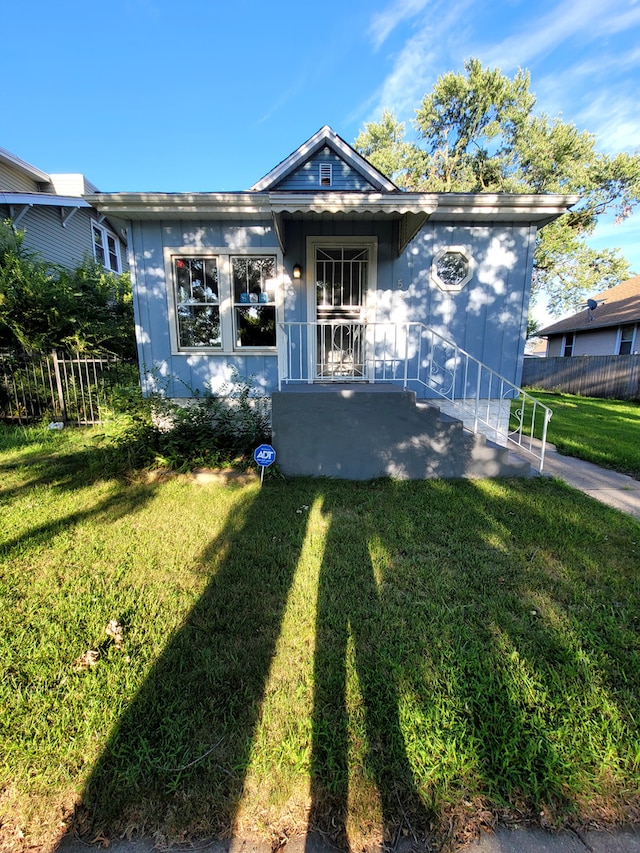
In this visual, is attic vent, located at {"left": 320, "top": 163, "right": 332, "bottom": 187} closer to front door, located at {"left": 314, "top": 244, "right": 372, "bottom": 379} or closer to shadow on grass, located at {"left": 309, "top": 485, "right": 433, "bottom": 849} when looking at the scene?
front door, located at {"left": 314, "top": 244, "right": 372, "bottom": 379}

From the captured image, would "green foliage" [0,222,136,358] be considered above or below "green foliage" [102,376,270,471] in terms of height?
above

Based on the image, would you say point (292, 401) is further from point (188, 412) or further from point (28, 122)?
point (28, 122)

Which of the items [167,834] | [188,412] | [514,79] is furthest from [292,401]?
[514,79]

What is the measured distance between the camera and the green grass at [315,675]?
53.1 inches

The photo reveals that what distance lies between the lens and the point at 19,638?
2100 mm

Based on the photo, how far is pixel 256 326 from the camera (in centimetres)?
621

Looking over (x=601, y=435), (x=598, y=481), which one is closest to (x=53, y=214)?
(x=598, y=481)

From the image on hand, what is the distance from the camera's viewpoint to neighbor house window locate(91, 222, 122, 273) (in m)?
14.3

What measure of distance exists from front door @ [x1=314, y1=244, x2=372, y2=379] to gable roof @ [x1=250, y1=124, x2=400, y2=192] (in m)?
1.61

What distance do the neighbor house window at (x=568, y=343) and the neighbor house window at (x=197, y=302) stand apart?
68.1 ft

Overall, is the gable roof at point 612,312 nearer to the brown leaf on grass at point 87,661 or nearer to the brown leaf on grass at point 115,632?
the brown leaf on grass at point 115,632

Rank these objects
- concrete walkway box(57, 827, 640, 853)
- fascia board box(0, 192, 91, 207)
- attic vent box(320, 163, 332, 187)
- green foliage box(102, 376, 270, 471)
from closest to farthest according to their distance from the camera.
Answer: concrete walkway box(57, 827, 640, 853), green foliage box(102, 376, 270, 471), attic vent box(320, 163, 332, 187), fascia board box(0, 192, 91, 207)

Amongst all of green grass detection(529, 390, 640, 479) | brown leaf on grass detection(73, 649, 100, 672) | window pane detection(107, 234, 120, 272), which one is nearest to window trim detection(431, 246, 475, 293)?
green grass detection(529, 390, 640, 479)

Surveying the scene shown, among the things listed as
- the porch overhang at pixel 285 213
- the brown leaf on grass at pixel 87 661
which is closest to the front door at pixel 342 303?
the porch overhang at pixel 285 213
